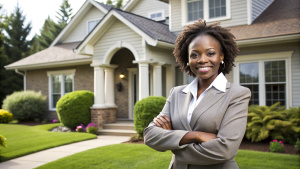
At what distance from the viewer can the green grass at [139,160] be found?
17.5 ft

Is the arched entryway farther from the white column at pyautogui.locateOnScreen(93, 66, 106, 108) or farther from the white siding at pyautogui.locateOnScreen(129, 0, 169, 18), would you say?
the white siding at pyautogui.locateOnScreen(129, 0, 169, 18)

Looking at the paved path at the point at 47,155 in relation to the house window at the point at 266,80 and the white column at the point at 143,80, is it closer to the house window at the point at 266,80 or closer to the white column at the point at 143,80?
the white column at the point at 143,80

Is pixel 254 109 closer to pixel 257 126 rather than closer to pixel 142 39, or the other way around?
pixel 257 126

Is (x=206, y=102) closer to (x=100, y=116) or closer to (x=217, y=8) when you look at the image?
(x=100, y=116)

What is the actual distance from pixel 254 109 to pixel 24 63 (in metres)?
12.0

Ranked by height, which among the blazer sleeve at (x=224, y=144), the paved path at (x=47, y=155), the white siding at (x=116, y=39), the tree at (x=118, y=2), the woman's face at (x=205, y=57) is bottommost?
the paved path at (x=47, y=155)

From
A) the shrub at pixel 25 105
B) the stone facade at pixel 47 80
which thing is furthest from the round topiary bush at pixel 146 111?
the shrub at pixel 25 105

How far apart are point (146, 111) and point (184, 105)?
649 centimetres

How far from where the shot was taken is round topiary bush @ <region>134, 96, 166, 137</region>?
8.47 m

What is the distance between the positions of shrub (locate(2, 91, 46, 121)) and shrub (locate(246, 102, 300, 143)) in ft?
34.8

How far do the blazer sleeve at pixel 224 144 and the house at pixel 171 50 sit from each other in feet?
24.0

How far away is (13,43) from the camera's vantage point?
13.7 meters

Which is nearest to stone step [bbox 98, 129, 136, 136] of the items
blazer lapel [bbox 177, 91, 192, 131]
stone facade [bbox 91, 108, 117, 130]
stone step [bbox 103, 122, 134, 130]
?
stone step [bbox 103, 122, 134, 130]

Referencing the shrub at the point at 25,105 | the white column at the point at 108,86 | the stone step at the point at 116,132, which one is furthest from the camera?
the shrub at the point at 25,105
